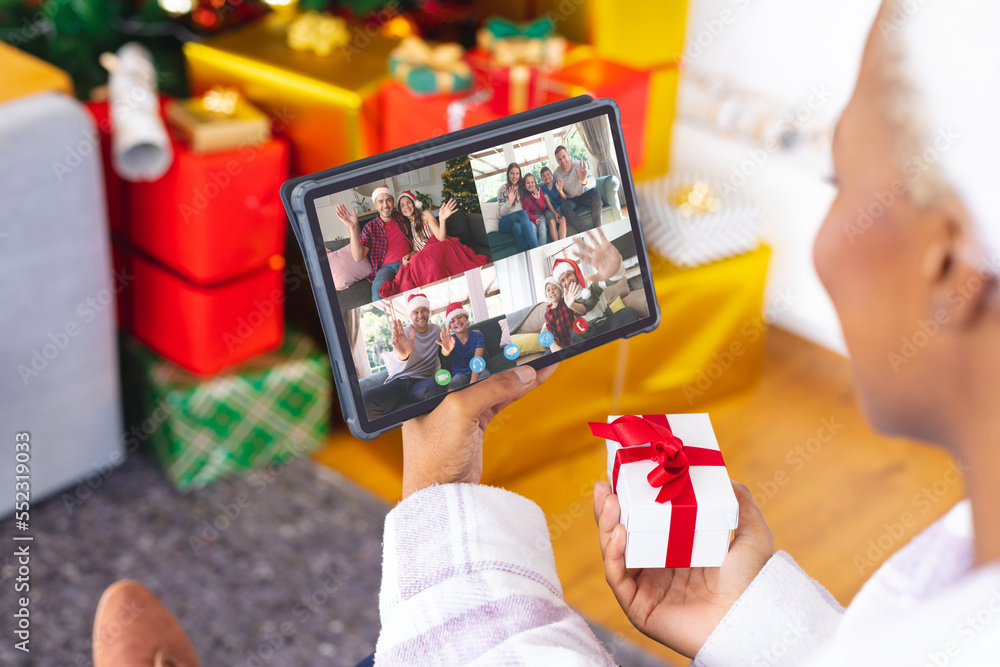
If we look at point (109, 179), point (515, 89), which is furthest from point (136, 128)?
point (515, 89)

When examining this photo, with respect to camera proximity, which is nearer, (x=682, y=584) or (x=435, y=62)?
(x=682, y=584)

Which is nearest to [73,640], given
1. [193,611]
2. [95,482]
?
[193,611]

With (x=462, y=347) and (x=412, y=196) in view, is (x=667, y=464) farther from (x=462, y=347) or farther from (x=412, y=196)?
(x=412, y=196)

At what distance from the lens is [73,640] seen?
143 cm

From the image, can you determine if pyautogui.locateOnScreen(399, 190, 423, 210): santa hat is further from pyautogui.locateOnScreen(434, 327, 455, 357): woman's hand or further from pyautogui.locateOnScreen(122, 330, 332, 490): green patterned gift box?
pyautogui.locateOnScreen(122, 330, 332, 490): green patterned gift box

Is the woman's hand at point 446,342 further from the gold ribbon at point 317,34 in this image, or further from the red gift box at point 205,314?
the gold ribbon at point 317,34

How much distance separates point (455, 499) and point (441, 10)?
4.96 ft

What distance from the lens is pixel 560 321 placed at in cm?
79

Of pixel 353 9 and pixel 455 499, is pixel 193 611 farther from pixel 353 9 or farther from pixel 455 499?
pixel 353 9

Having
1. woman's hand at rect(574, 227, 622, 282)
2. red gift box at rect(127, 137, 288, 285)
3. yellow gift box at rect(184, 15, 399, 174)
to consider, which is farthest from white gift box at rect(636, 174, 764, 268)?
woman's hand at rect(574, 227, 622, 282)

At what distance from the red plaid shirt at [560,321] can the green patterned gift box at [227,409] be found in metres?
1.07

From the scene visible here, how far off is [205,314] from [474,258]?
40.2 inches

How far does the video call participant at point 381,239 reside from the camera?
71 cm

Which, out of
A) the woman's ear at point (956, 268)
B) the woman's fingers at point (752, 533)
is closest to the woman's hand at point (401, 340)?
the woman's fingers at point (752, 533)
